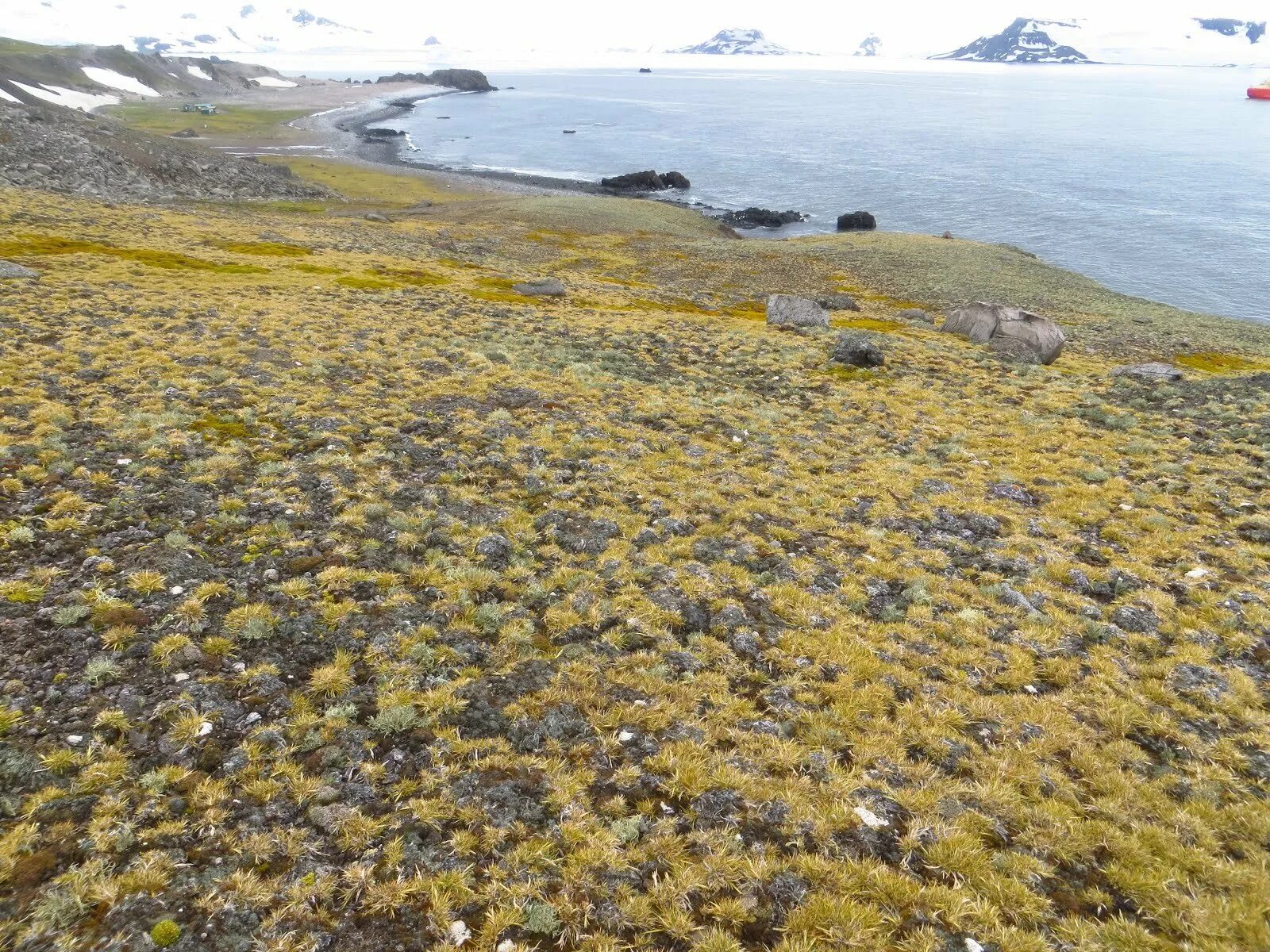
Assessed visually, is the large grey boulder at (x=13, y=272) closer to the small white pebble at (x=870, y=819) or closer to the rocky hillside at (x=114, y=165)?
the small white pebble at (x=870, y=819)

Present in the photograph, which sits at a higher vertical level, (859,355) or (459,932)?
(459,932)

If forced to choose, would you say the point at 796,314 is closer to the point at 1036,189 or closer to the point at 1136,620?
the point at 1136,620

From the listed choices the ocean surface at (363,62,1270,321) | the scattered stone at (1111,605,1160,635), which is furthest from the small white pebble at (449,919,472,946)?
the ocean surface at (363,62,1270,321)

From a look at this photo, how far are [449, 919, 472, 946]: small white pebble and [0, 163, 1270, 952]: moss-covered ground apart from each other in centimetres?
6

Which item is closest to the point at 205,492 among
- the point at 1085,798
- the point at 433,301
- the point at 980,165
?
the point at 1085,798

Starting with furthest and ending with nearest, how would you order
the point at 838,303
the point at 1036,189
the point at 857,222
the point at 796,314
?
1. the point at 1036,189
2. the point at 857,222
3. the point at 838,303
4. the point at 796,314

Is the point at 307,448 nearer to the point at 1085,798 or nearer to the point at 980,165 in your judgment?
the point at 1085,798

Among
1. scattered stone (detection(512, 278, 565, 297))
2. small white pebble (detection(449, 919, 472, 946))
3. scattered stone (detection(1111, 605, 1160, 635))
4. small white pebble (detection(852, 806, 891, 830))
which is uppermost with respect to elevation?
scattered stone (detection(512, 278, 565, 297))

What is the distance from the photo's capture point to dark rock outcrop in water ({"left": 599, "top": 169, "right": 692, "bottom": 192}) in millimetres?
137375

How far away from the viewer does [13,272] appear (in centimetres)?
3344

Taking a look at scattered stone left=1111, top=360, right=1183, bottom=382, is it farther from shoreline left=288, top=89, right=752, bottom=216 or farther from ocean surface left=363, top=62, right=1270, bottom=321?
shoreline left=288, top=89, right=752, bottom=216

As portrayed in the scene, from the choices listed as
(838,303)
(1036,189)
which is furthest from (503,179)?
(1036,189)

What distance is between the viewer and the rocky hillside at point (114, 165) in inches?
2827

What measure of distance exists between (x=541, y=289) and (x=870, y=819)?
152 ft
